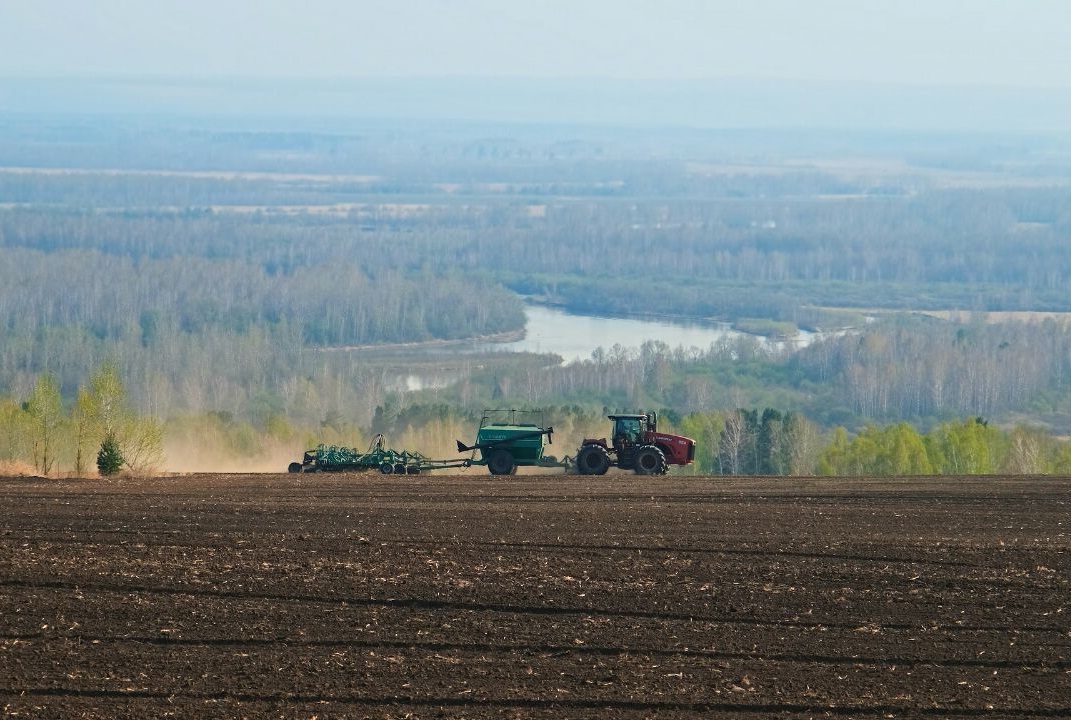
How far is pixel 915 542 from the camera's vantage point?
21.5m

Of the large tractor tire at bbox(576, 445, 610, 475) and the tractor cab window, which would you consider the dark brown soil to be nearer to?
the large tractor tire at bbox(576, 445, 610, 475)

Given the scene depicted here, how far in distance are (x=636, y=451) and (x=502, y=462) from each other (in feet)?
10.6

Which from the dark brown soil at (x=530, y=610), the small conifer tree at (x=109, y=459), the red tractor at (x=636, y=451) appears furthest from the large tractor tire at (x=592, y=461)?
the small conifer tree at (x=109, y=459)

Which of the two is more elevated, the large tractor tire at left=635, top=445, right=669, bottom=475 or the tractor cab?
the tractor cab

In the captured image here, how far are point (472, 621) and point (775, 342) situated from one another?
93.1 meters

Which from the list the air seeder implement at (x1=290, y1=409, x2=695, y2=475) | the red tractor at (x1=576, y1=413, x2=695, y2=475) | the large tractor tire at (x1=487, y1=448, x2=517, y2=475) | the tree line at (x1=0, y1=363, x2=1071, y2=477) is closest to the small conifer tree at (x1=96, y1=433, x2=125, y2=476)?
the tree line at (x1=0, y1=363, x2=1071, y2=477)

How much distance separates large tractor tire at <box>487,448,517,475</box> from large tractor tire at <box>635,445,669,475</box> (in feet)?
9.77

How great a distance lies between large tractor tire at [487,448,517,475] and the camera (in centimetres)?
3475

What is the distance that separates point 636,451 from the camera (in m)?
34.0

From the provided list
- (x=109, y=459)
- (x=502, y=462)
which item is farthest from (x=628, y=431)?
(x=109, y=459)

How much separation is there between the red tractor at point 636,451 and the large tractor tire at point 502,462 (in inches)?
63.4

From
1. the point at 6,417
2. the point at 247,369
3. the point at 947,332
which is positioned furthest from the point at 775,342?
the point at 6,417

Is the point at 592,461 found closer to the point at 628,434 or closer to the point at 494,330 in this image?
the point at 628,434

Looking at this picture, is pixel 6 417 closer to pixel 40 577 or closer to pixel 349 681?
pixel 40 577
